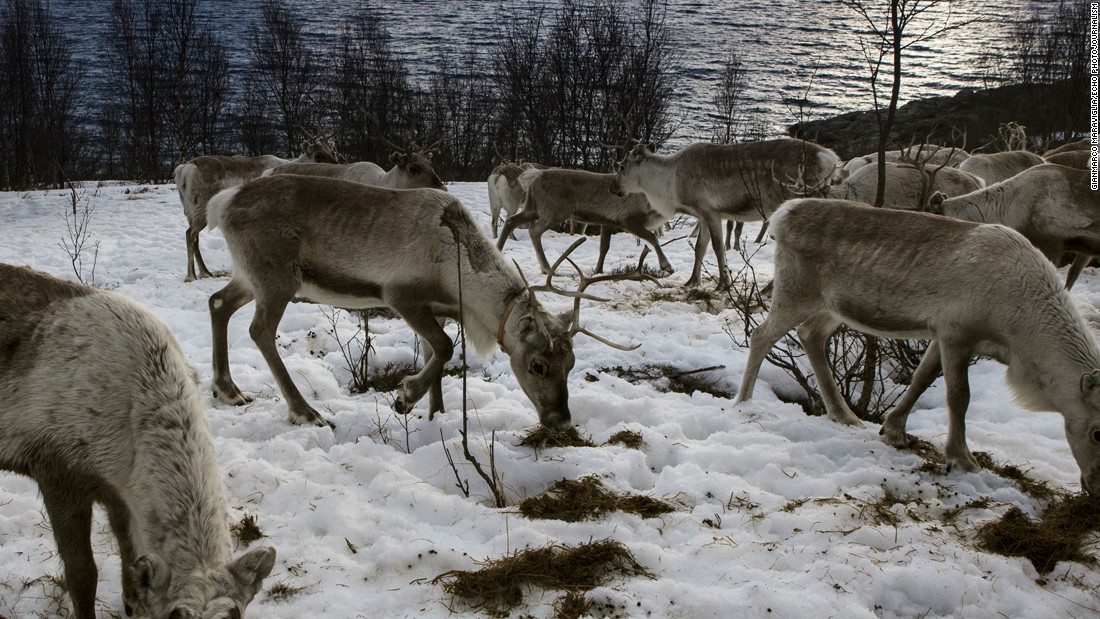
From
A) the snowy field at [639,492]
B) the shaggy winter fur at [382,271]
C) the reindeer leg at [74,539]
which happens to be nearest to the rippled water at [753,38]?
the snowy field at [639,492]

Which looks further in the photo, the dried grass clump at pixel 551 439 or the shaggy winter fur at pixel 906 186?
the shaggy winter fur at pixel 906 186

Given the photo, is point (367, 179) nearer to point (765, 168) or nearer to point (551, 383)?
point (765, 168)

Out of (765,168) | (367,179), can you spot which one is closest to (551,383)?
(765,168)

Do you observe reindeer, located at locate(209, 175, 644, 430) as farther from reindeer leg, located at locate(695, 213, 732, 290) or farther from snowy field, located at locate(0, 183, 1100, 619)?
reindeer leg, located at locate(695, 213, 732, 290)

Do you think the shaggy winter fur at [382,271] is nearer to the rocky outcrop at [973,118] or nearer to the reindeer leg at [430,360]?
the reindeer leg at [430,360]

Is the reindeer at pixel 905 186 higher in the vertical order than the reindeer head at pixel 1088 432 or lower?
higher

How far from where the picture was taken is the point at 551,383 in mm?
4438

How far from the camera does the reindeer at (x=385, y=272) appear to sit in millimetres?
4574

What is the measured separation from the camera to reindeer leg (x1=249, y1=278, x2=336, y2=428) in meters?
4.73

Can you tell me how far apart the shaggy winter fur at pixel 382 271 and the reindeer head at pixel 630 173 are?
19.9ft

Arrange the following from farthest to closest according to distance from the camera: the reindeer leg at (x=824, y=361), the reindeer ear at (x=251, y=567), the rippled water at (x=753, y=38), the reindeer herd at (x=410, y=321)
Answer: the rippled water at (x=753, y=38) → the reindeer leg at (x=824, y=361) → the reindeer herd at (x=410, y=321) → the reindeer ear at (x=251, y=567)

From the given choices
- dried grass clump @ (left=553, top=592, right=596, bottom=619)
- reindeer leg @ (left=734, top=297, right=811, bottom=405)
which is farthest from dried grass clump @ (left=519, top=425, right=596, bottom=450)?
dried grass clump @ (left=553, top=592, right=596, bottom=619)

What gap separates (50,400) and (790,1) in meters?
61.8

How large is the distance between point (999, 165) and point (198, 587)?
11.0 metres
